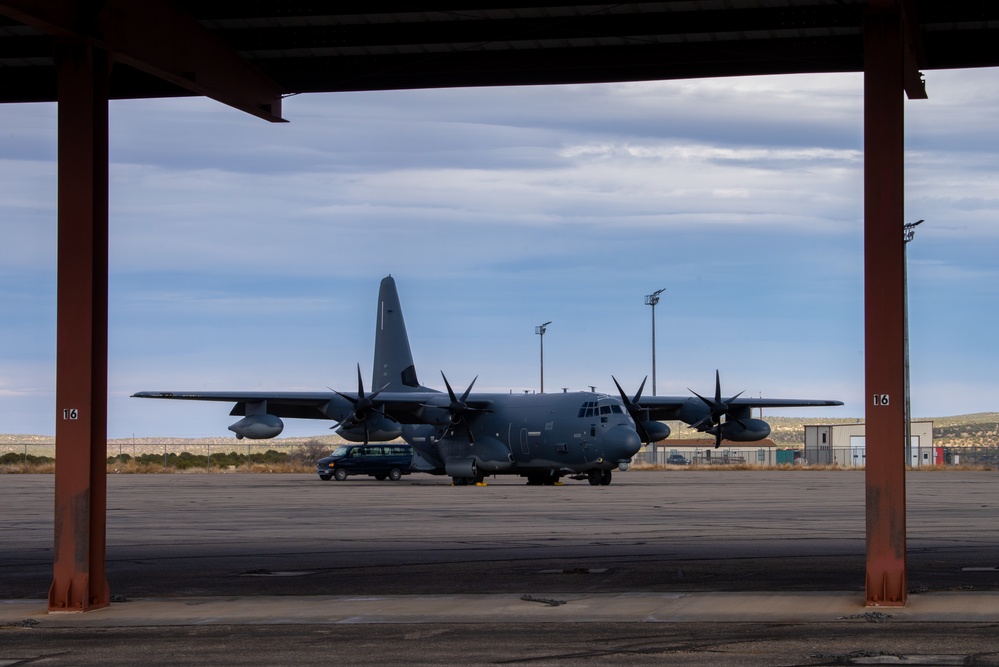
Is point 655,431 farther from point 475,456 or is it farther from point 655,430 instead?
point 475,456

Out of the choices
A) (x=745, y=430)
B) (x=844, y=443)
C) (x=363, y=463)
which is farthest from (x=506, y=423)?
(x=844, y=443)

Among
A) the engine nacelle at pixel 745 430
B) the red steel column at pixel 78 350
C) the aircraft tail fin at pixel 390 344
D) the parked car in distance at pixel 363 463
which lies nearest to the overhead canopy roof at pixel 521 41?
the red steel column at pixel 78 350

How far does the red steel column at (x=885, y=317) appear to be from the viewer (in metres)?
11.2

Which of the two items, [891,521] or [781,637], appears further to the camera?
[891,521]

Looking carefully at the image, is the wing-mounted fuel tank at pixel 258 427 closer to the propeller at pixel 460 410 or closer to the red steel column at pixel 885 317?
the propeller at pixel 460 410

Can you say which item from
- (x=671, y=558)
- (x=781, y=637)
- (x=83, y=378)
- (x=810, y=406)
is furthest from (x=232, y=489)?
(x=781, y=637)

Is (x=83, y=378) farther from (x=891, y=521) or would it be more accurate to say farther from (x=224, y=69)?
(x=891, y=521)

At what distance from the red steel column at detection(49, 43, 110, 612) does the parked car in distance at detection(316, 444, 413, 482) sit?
43.5 metres

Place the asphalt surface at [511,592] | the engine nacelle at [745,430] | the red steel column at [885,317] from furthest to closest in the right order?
1. the engine nacelle at [745,430]
2. the red steel column at [885,317]
3. the asphalt surface at [511,592]

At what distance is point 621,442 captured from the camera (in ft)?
131

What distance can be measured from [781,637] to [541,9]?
7530 millimetres

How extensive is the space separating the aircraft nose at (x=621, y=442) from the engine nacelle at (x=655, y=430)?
4.20 m

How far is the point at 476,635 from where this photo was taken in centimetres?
1022

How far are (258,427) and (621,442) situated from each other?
42.1 ft
